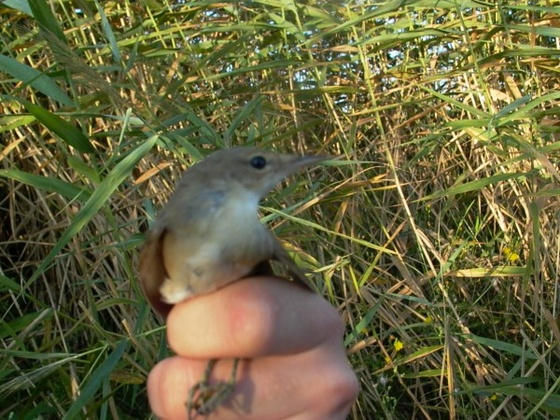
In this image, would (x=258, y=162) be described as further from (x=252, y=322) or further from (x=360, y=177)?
(x=360, y=177)

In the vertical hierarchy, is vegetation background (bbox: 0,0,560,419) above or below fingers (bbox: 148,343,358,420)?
below

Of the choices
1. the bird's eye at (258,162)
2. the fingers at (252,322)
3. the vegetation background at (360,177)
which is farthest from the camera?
the vegetation background at (360,177)

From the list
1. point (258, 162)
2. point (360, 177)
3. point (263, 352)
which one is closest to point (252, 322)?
point (263, 352)

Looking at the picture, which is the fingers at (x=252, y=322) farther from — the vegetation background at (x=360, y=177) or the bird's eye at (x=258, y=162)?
the vegetation background at (x=360, y=177)

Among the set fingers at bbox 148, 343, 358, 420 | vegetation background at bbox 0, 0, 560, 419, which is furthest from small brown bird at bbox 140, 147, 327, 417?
vegetation background at bbox 0, 0, 560, 419

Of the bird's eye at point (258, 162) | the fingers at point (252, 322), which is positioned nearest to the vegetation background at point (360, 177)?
the bird's eye at point (258, 162)

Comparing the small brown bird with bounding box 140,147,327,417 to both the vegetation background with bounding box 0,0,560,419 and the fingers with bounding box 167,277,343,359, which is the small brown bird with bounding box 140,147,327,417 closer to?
the fingers with bounding box 167,277,343,359

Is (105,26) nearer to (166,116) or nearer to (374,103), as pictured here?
(166,116)
